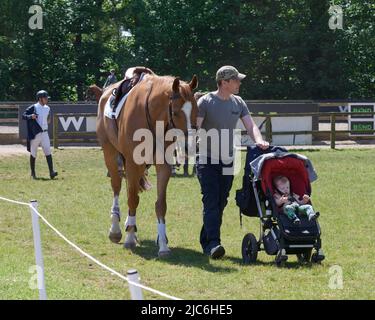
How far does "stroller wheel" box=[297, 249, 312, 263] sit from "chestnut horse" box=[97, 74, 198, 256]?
157 centimetres

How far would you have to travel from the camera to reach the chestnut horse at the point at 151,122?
9.00 meters

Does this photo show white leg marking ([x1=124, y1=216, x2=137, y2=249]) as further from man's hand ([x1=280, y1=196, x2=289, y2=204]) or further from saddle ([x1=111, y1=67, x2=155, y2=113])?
man's hand ([x1=280, y1=196, x2=289, y2=204])

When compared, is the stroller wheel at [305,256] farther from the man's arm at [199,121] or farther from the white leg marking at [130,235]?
the white leg marking at [130,235]

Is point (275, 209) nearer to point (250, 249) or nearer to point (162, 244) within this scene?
point (250, 249)

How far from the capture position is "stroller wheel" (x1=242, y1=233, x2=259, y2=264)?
29.7 ft

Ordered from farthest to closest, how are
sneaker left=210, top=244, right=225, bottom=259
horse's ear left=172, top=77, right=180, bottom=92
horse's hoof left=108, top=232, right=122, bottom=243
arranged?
1. horse's hoof left=108, top=232, right=122, bottom=243
2. sneaker left=210, top=244, right=225, bottom=259
3. horse's ear left=172, top=77, right=180, bottom=92

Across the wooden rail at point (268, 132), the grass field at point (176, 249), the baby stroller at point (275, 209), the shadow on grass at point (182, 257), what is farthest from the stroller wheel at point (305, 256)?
the wooden rail at point (268, 132)

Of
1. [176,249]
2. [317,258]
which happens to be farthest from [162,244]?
[317,258]

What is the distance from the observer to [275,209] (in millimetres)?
8805

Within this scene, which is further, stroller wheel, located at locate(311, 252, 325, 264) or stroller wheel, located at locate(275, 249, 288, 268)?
stroller wheel, located at locate(311, 252, 325, 264)

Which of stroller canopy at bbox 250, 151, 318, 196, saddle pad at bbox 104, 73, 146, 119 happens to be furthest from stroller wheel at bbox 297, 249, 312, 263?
saddle pad at bbox 104, 73, 146, 119
